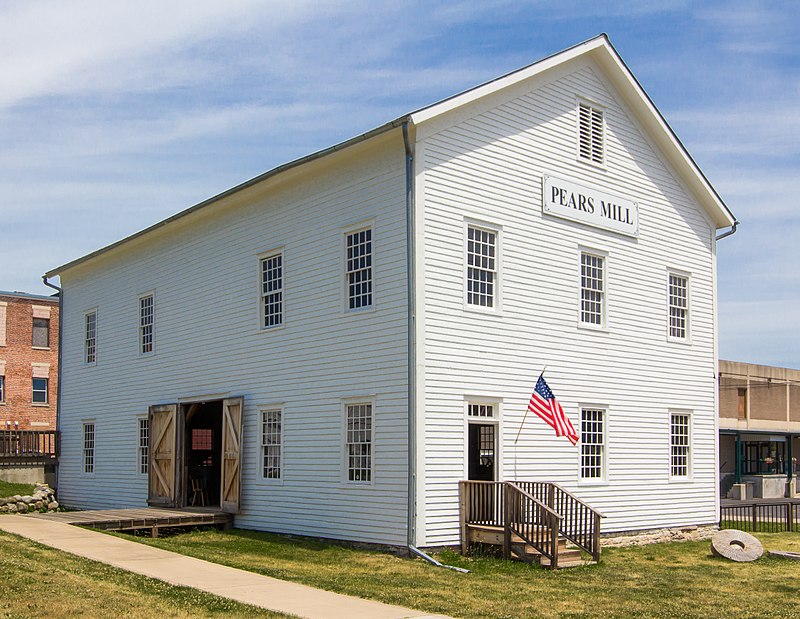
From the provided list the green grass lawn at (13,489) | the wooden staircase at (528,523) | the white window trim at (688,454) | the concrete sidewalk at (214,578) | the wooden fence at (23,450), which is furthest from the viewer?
the wooden fence at (23,450)

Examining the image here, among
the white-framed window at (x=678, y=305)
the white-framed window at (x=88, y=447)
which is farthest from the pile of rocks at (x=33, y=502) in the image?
the white-framed window at (x=678, y=305)

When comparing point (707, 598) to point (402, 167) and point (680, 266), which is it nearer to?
point (402, 167)

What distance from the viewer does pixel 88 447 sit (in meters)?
30.0

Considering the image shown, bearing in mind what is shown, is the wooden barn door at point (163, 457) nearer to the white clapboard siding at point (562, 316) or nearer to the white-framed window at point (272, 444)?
the white-framed window at point (272, 444)

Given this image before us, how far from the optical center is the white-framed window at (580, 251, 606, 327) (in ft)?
71.3

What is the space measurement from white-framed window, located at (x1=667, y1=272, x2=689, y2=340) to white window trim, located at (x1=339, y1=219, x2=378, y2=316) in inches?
338

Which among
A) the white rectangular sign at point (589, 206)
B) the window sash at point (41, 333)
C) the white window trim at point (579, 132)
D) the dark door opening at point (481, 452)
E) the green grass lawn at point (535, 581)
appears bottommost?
the green grass lawn at point (535, 581)

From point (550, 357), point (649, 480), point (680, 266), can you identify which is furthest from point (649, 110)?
→ point (649, 480)

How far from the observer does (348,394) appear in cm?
1927

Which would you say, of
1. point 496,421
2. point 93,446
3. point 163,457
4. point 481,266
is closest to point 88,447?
point 93,446

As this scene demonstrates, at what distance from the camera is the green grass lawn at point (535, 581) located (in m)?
13.3

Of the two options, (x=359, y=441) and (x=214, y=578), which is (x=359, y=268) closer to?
(x=359, y=441)

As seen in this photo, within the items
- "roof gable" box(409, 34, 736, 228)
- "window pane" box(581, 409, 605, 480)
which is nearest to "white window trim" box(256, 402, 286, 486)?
"window pane" box(581, 409, 605, 480)

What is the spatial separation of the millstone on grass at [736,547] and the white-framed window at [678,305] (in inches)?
220
